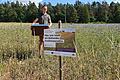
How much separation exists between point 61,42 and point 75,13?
165 ft

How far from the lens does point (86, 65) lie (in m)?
6.84

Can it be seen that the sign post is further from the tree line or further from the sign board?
the tree line

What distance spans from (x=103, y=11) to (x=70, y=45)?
51.0 metres

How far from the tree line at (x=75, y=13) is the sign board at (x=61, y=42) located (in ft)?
131

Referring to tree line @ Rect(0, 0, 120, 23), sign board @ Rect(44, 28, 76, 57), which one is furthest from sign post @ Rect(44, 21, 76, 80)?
tree line @ Rect(0, 0, 120, 23)

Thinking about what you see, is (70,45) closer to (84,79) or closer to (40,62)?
(84,79)

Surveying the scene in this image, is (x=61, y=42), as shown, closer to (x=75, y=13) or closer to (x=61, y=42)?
(x=61, y=42)

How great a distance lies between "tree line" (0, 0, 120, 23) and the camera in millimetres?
55406

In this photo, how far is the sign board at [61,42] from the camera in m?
5.54

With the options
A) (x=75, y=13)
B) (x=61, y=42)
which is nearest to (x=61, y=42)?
(x=61, y=42)

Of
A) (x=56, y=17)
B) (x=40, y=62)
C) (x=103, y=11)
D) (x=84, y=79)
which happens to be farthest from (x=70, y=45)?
(x=56, y=17)

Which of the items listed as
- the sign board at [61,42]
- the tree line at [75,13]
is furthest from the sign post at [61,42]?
the tree line at [75,13]

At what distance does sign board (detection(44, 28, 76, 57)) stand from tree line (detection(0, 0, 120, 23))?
131 feet

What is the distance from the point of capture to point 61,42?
→ 5.62 meters
